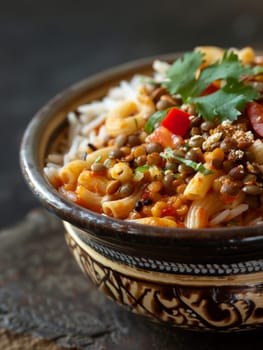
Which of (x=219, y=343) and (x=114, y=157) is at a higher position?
(x=114, y=157)

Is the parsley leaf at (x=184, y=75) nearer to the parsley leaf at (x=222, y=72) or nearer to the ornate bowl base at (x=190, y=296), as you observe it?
the parsley leaf at (x=222, y=72)

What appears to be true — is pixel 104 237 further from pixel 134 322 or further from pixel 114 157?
pixel 134 322

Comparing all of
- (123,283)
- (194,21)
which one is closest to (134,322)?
(123,283)

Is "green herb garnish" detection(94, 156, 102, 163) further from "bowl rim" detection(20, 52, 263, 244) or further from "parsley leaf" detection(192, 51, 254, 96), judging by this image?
"parsley leaf" detection(192, 51, 254, 96)

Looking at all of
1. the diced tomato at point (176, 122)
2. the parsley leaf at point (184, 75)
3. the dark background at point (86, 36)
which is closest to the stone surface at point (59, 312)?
the diced tomato at point (176, 122)

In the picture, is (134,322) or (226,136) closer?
(226,136)

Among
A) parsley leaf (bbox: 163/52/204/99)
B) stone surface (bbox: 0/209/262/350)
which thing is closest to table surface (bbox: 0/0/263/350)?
stone surface (bbox: 0/209/262/350)

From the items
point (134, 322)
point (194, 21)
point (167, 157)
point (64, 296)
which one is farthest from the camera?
point (194, 21)

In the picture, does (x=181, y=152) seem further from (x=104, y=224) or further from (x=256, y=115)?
(x=104, y=224)
